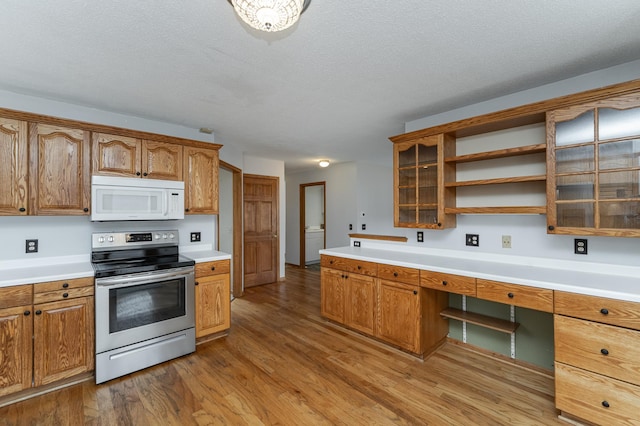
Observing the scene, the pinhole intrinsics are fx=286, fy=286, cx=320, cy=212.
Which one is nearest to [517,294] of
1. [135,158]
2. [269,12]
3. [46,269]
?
[269,12]

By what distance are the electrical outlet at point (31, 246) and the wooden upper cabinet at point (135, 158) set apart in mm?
784

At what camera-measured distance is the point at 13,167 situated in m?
2.23

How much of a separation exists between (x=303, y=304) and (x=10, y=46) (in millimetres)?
3727

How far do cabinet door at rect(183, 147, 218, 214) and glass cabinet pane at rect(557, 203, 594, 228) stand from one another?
3.19 m

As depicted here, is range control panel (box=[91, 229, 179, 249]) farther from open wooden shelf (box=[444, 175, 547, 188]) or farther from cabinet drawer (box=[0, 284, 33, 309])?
open wooden shelf (box=[444, 175, 547, 188])

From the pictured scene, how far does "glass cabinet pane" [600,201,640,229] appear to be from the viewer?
182 cm

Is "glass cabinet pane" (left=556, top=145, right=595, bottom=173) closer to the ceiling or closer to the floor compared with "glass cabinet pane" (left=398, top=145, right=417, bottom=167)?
closer to the floor

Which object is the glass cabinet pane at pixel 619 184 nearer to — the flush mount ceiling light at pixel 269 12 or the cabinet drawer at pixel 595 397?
the cabinet drawer at pixel 595 397

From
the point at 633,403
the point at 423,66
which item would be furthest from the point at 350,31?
the point at 633,403

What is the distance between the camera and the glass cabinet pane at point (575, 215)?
1.97 m

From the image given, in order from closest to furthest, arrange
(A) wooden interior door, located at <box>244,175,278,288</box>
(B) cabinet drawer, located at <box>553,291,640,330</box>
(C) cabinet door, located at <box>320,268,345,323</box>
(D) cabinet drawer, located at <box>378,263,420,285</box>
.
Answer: (B) cabinet drawer, located at <box>553,291,640,330</box>, (D) cabinet drawer, located at <box>378,263,420,285</box>, (C) cabinet door, located at <box>320,268,345,323</box>, (A) wooden interior door, located at <box>244,175,278,288</box>

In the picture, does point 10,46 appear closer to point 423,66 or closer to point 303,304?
point 423,66

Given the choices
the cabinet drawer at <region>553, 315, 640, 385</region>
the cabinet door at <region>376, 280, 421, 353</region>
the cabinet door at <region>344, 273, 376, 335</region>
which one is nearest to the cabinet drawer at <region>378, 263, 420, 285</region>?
the cabinet door at <region>376, 280, 421, 353</region>

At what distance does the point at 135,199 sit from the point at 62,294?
3.08 feet
